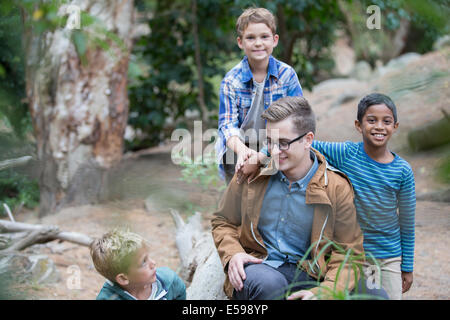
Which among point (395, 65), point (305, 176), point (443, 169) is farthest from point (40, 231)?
point (395, 65)

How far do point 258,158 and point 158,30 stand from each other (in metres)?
5.39

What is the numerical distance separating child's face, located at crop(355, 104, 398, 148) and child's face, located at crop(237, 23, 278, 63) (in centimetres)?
69

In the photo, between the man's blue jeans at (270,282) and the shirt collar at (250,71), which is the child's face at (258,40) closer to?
the shirt collar at (250,71)

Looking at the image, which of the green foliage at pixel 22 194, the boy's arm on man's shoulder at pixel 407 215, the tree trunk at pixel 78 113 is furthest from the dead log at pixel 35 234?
the boy's arm on man's shoulder at pixel 407 215

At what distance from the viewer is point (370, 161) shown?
2.21 metres

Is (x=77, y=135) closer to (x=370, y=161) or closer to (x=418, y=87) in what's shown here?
(x=370, y=161)

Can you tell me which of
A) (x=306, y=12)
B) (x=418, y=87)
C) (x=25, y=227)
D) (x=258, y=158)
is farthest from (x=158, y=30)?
(x=418, y=87)

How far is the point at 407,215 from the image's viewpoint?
2189mm

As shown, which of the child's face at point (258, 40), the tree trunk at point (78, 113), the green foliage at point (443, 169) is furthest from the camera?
the tree trunk at point (78, 113)

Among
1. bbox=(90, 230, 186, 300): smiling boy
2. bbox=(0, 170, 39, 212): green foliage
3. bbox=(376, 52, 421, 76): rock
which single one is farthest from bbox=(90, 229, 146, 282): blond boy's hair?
bbox=(376, 52, 421, 76): rock

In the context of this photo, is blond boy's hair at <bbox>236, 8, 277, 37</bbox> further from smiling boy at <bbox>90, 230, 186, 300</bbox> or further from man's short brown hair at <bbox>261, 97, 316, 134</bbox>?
smiling boy at <bbox>90, 230, 186, 300</bbox>

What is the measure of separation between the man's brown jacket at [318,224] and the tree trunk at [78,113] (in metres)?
3.46

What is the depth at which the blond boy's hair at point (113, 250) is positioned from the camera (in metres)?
2.05

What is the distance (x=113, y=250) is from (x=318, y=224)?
0.95 meters
